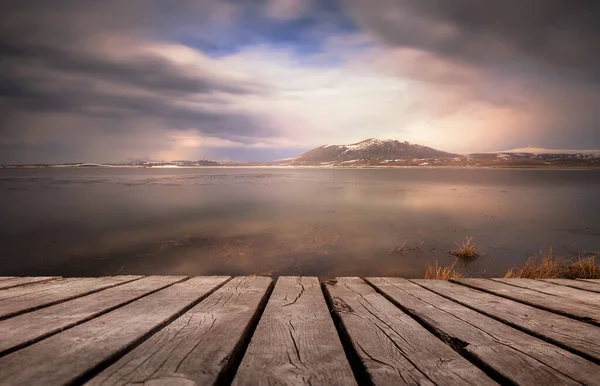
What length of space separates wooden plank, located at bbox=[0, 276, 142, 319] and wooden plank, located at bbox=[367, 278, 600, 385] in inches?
114

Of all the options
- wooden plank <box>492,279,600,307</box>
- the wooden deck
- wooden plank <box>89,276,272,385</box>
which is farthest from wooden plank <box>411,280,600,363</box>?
wooden plank <box>89,276,272,385</box>

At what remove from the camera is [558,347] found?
166cm

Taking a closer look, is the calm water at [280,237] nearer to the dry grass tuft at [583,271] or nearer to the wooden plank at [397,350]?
the dry grass tuft at [583,271]

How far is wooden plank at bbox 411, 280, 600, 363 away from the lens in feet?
5.53

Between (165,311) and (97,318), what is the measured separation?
0.42 m

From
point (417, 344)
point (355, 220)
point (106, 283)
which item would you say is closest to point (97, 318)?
point (106, 283)

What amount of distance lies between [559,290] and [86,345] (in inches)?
163

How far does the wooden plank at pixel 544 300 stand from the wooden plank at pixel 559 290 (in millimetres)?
99

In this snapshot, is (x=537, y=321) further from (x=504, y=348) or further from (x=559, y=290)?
(x=559, y=290)

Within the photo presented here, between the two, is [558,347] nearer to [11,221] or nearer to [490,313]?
[490,313]

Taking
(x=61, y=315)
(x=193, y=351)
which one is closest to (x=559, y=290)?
(x=193, y=351)

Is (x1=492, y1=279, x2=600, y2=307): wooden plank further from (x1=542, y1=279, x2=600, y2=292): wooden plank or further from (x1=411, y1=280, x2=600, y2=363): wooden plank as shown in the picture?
(x1=411, y1=280, x2=600, y2=363): wooden plank

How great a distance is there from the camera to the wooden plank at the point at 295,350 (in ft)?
4.15

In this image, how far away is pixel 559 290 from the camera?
3.03 meters
